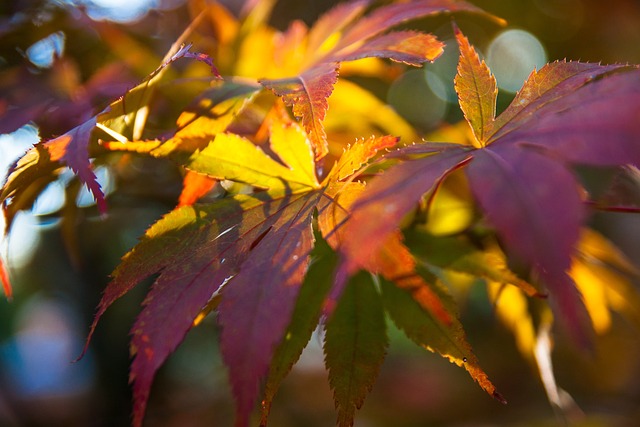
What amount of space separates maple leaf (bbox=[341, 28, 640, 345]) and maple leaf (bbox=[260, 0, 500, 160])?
8 centimetres

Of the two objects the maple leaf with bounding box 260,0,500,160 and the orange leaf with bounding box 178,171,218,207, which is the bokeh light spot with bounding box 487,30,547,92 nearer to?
the maple leaf with bounding box 260,0,500,160

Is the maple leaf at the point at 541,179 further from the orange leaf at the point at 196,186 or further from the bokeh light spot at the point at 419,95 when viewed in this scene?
the bokeh light spot at the point at 419,95

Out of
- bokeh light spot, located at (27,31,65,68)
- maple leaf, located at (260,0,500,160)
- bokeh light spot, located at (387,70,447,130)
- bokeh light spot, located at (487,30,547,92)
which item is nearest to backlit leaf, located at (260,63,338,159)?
maple leaf, located at (260,0,500,160)

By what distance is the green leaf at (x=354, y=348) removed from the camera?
0.40 m

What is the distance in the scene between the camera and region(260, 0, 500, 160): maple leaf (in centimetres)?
39

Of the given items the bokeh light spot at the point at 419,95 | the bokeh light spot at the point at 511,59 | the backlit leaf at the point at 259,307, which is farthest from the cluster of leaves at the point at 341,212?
the bokeh light spot at the point at 511,59

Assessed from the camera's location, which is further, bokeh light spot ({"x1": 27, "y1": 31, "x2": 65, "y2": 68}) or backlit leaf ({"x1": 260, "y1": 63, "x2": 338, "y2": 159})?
bokeh light spot ({"x1": 27, "y1": 31, "x2": 65, "y2": 68})

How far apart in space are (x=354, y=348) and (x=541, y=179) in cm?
21

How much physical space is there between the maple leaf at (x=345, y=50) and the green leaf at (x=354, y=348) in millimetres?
135

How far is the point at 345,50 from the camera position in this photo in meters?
0.56

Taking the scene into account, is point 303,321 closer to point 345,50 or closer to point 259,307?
point 259,307

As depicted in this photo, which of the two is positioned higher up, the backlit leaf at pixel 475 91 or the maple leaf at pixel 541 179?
the maple leaf at pixel 541 179

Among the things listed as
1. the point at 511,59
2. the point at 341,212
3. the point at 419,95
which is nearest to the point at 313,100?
the point at 341,212

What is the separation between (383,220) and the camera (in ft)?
0.86
